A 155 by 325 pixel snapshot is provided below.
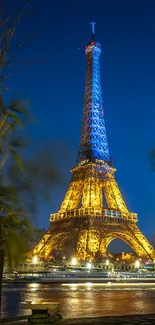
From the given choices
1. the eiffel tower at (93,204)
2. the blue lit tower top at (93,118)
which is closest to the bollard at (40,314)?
the eiffel tower at (93,204)

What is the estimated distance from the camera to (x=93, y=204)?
186 ft

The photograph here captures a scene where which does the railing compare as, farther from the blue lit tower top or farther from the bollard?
the bollard

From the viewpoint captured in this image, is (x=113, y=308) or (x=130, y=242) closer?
(x=113, y=308)

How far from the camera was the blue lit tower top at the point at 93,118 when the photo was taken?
63500 mm

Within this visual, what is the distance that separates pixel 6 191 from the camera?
5734 millimetres

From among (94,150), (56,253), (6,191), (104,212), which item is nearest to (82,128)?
(94,150)

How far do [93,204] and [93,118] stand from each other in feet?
52.7

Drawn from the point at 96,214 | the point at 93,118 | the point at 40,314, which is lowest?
the point at 40,314

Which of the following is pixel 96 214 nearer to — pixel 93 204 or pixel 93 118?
pixel 93 204

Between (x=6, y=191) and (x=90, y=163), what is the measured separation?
54165 millimetres

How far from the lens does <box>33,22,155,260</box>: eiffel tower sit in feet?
176

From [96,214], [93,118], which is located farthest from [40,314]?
[93,118]

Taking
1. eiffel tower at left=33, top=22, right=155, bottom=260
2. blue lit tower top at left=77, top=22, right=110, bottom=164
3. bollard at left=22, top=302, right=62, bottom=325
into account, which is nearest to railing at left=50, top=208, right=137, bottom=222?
eiffel tower at left=33, top=22, right=155, bottom=260

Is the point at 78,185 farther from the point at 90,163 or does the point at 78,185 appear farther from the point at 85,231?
the point at 85,231
